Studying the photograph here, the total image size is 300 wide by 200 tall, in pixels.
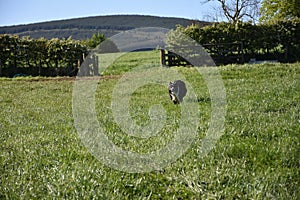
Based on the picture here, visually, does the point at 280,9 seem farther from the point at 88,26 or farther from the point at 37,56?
the point at 88,26

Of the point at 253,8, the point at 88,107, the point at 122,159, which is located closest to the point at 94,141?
the point at 122,159

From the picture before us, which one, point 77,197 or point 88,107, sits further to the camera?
point 88,107

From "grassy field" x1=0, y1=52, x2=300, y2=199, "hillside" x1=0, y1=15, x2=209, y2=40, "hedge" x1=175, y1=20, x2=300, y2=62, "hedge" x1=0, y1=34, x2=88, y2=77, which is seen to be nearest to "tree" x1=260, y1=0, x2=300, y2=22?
"hedge" x1=175, y1=20, x2=300, y2=62

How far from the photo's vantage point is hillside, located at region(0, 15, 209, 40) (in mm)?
59438

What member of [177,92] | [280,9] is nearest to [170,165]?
[177,92]

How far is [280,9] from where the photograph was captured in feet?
133

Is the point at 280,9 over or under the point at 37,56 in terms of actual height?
over

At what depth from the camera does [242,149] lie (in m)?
4.53

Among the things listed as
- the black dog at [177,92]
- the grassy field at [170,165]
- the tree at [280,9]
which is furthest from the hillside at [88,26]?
the grassy field at [170,165]

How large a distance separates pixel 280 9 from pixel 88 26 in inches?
1468

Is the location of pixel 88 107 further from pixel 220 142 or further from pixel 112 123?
pixel 220 142

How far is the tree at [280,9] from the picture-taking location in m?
38.3

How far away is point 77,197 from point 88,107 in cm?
580

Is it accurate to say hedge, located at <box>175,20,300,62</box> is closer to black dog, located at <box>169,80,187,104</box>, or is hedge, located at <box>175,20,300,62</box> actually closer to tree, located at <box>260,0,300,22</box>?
tree, located at <box>260,0,300,22</box>
